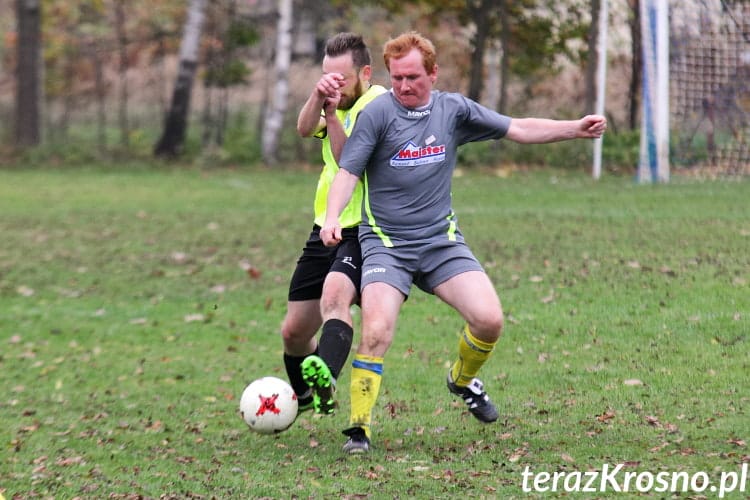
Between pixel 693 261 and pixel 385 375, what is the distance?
4.37 metres

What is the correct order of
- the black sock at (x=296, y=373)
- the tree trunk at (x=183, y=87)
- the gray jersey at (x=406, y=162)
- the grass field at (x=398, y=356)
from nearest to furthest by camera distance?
the grass field at (x=398, y=356), the gray jersey at (x=406, y=162), the black sock at (x=296, y=373), the tree trunk at (x=183, y=87)

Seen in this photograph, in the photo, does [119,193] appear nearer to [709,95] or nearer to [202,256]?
[202,256]

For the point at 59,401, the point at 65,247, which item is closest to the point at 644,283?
the point at 59,401

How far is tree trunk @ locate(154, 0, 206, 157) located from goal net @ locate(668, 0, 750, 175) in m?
9.99

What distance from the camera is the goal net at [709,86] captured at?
17.9 metres

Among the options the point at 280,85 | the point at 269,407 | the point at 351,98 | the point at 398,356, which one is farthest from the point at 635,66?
the point at 269,407

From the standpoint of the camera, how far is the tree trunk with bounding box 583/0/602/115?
69.6ft

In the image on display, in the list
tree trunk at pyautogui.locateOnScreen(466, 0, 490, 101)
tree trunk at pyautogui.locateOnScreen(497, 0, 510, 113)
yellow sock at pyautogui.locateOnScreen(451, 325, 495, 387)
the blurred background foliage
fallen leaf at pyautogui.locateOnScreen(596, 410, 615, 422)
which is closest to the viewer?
yellow sock at pyautogui.locateOnScreen(451, 325, 495, 387)

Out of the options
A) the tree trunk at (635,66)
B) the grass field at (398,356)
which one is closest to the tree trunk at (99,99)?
the grass field at (398,356)

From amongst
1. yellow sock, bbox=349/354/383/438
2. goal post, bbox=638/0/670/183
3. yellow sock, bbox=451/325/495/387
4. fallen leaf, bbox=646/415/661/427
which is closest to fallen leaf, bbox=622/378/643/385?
fallen leaf, bbox=646/415/661/427

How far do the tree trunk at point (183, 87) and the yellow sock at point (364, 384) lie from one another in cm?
1872

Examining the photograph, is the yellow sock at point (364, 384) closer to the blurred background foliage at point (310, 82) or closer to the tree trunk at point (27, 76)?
the blurred background foliage at point (310, 82)

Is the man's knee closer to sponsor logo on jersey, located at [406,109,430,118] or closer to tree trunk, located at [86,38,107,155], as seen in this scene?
sponsor logo on jersey, located at [406,109,430,118]

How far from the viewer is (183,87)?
2355 centimetres
